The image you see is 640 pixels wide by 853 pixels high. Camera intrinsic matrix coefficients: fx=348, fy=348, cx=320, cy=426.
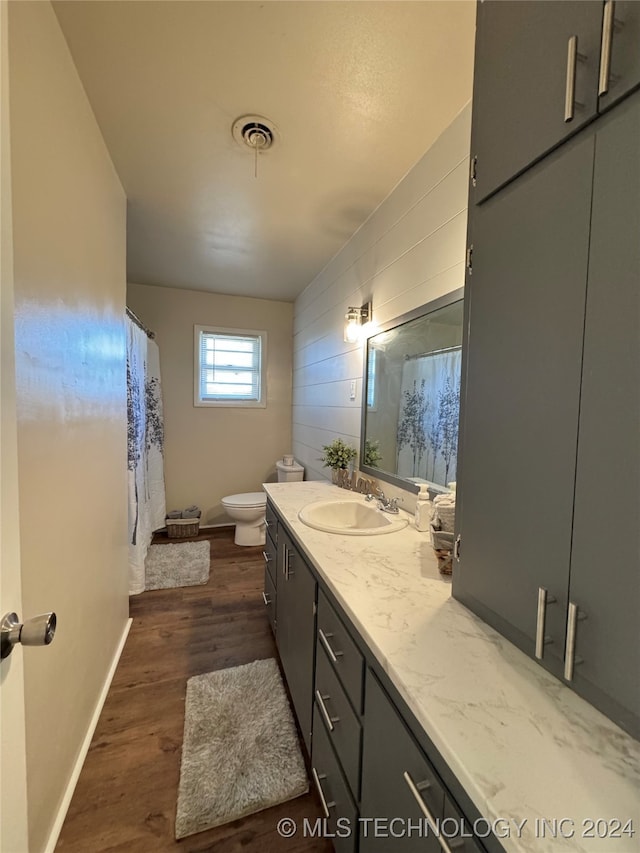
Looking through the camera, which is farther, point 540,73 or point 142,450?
point 142,450

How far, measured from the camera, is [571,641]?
62 centimetres

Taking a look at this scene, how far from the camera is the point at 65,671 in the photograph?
3.89 ft

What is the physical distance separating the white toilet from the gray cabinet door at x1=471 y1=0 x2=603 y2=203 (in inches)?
114

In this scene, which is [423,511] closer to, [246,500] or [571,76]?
[571,76]

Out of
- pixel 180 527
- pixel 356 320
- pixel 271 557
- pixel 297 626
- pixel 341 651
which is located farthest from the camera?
pixel 180 527

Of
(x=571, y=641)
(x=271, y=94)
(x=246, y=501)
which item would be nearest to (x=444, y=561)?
(x=571, y=641)

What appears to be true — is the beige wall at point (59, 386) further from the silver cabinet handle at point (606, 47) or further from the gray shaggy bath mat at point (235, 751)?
the silver cabinet handle at point (606, 47)

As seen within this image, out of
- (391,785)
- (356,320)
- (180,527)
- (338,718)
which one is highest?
(356,320)

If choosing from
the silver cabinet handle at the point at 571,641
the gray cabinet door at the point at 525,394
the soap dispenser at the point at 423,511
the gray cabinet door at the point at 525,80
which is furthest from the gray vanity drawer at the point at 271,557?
the gray cabinet door at the point at 525,80

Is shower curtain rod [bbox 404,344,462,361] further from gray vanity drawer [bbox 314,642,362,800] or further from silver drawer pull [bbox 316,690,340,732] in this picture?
silver drawer pull [bbox 316,690,340,732]

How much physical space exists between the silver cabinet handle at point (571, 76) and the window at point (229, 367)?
11.5 feet

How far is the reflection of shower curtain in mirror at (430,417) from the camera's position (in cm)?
142

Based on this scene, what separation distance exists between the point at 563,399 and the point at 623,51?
556mm

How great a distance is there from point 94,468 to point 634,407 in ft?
5.72
